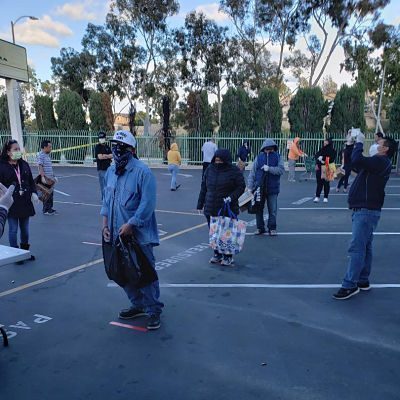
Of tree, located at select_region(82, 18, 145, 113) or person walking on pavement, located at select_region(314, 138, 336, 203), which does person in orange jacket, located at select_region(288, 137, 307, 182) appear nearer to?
person walking on pavement, located at select_region(314, 138, 336, 203)

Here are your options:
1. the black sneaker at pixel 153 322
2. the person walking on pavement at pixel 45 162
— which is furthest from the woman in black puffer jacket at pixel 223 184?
the person walking on pavement at pixel 45 162

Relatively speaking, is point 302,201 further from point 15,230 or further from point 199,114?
point 199,114

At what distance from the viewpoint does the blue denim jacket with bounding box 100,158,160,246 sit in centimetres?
379

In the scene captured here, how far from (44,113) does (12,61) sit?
30.9 feet

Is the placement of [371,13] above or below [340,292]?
above

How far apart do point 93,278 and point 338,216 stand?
603 centimetres

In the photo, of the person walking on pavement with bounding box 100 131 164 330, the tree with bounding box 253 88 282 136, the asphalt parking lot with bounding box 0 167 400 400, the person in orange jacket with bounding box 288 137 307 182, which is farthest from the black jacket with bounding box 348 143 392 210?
the tree with bounding box 253 88 282 136

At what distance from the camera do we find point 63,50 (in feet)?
120

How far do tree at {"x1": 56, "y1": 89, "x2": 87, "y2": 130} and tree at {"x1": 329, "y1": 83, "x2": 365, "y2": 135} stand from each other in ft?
51.4

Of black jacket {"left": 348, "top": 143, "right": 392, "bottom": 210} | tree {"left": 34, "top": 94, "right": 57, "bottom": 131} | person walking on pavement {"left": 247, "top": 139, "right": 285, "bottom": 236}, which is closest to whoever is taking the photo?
black jacket {"left": 348, "top": 143, "right": 392, "bottom": 210}

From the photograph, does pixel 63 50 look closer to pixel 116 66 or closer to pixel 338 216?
pixel 116 66

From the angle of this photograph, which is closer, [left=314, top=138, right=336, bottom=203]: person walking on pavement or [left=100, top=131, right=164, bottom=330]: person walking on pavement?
[left=100, top=131, right=164, bottom=330]: person walking on pavement

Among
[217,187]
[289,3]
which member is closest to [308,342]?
[217,187]

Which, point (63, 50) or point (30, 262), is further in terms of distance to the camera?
point (63, 50)
